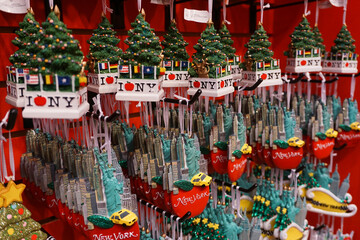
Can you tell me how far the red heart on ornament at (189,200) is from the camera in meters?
1.29

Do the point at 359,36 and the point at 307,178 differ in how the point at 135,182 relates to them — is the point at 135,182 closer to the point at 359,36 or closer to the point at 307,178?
the point at 307,178

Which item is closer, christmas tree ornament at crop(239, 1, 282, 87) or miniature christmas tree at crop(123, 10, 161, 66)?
miniature christmas tree at crop(123, 10, 161, 66)

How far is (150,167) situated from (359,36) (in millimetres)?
2149

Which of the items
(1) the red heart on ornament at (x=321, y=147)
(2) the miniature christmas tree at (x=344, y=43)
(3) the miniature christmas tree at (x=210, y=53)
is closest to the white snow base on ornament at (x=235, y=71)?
(3) the miniature christmas tree at (x=210, y=53)

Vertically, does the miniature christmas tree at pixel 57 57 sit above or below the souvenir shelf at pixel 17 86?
above

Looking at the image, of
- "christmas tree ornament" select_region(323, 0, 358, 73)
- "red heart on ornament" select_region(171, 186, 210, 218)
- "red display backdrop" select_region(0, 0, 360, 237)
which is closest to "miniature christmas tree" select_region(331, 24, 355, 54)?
"christmas tree ornament" select_region(323, 0, 358, 73)

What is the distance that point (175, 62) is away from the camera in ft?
4.92

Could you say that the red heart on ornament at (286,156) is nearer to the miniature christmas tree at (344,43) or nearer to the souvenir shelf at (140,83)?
the miniature christmas tree at (344,43)

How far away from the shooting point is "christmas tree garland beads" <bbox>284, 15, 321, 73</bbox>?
75.5 inches

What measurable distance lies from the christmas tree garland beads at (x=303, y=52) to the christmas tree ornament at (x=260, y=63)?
0.93 ft

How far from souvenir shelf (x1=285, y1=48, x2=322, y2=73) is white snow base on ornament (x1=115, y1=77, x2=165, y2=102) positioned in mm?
1120

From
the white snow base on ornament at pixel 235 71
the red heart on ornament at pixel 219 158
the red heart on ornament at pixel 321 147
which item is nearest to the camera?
the red heart on ornament at pixel 219 158

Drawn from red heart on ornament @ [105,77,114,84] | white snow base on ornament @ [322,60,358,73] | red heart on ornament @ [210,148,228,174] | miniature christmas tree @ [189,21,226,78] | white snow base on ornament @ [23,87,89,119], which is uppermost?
miniature christmas tree @ [189,21,226,78]

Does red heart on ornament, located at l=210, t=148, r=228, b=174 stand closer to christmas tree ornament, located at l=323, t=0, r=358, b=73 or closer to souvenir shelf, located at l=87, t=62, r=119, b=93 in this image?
souvenir shelf, located at l=87, t=62, r=119, b=93
